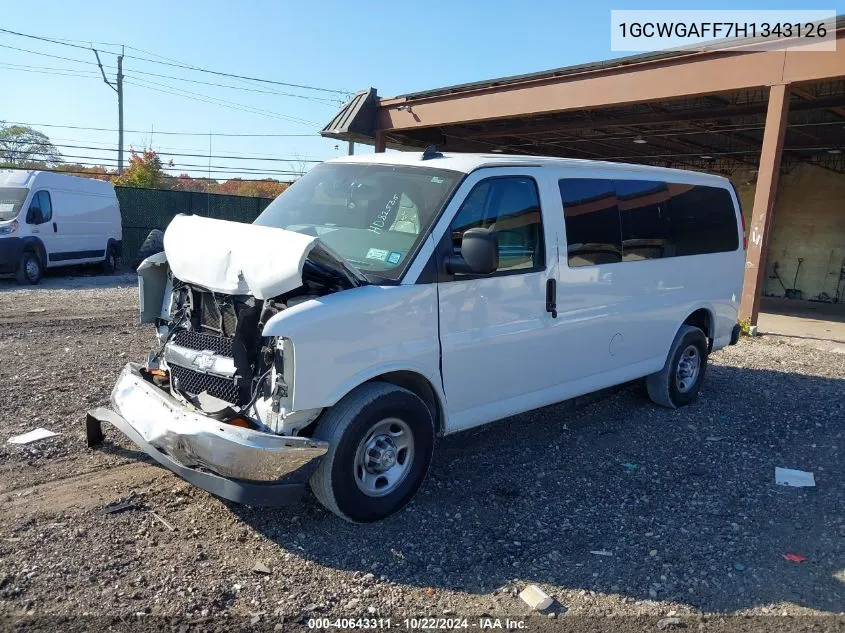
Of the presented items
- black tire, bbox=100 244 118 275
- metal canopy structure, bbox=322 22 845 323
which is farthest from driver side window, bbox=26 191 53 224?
metal canopy structure, bbox=322 22 845 323

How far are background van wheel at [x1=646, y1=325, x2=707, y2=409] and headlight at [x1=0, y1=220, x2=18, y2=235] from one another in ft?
42.2

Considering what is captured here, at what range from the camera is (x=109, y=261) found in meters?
17.4

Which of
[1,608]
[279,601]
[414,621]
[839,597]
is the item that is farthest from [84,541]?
[839,597]

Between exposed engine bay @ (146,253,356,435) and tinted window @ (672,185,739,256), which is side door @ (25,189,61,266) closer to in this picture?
exposed engine bay @ (146,253,356,435)

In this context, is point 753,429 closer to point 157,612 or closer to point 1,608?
point 157,612

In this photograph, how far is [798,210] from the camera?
19078mm

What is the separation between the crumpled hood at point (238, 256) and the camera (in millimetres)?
3521

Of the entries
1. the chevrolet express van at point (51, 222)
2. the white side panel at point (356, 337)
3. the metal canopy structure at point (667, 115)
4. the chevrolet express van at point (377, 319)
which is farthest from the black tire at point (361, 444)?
the chevrolet express van at point (51, 222)

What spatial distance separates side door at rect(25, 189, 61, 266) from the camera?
14.5m

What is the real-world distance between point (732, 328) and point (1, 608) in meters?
6.80

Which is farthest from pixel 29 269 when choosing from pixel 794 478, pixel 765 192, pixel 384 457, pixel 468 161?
pixel 794 478

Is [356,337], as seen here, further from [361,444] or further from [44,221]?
[44,221]

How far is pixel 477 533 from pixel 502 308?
4.66 feet

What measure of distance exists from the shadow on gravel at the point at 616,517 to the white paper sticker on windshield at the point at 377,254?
155cm
